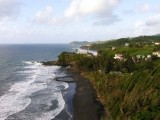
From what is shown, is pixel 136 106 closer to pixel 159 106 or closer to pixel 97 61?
pixel 159 106

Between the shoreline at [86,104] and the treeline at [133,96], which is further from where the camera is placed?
the shoreline at [86,104]

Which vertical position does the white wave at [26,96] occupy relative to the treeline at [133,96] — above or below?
Result: below

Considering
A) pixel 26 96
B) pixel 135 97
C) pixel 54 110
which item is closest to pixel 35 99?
pixel 26 96

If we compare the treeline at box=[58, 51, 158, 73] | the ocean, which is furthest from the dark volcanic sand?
the treeline at box=[58, 51, 158, 73]

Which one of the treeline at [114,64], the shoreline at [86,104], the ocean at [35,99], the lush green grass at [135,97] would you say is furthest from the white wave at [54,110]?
the treeline at [114,64]

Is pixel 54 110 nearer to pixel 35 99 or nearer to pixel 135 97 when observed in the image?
pixel 35 99

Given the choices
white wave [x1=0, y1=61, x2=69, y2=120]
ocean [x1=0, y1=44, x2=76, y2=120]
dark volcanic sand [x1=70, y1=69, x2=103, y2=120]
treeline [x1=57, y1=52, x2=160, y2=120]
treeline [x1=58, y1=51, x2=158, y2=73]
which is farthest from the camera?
treeline [x1=58, y1=51, x2=158, y2=73]

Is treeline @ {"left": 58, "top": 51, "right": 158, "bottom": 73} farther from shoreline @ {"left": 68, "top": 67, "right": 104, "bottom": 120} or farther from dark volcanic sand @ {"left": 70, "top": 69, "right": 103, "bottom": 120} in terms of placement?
dark volcanic sand @ {"left": 70, "top": 69, "right": 103, "bottom": 120}

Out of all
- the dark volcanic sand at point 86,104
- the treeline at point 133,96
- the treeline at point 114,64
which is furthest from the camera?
the treeline at point 114,64

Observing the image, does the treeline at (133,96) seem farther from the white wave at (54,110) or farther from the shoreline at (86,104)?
the white wave at (54,110)
